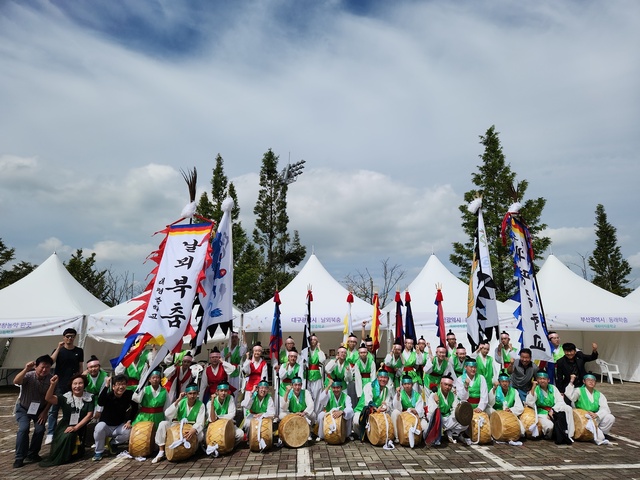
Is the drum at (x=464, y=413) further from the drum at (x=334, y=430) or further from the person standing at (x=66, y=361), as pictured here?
the person standing at (x=66, y=361)

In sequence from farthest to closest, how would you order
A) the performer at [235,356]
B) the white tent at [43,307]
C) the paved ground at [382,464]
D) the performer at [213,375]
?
the white tent at [43,307] < the performer at [235,356] < the performer at [213,375] < the paved ground at [382,464]

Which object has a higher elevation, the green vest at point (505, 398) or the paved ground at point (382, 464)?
the green vest at point (505, 398)

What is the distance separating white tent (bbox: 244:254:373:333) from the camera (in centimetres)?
1218

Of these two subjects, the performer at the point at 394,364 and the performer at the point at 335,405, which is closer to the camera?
the performer at the point at 335,405

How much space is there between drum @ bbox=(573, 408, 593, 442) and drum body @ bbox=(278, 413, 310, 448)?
3.75m

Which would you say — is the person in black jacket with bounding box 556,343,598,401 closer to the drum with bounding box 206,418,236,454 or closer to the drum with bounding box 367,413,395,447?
the drum with bounding box 367,413,395,447

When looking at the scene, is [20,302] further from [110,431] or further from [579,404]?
[579,404]

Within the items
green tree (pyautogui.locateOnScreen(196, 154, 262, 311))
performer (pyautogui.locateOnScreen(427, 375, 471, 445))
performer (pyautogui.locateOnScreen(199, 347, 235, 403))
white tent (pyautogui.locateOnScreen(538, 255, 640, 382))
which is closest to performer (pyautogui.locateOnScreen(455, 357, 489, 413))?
performer (pyautogui.locateOnScreen(427, 375, 471, 445))

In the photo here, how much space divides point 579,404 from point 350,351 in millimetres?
3463

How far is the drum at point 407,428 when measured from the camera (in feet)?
18.5

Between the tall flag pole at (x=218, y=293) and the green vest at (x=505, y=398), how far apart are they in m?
4.19

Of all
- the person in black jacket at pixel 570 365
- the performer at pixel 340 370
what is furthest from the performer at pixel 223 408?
the person in black jacket at pixel 570 365

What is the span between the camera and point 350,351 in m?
7.05

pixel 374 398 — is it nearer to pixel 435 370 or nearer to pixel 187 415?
pixel 435 370
